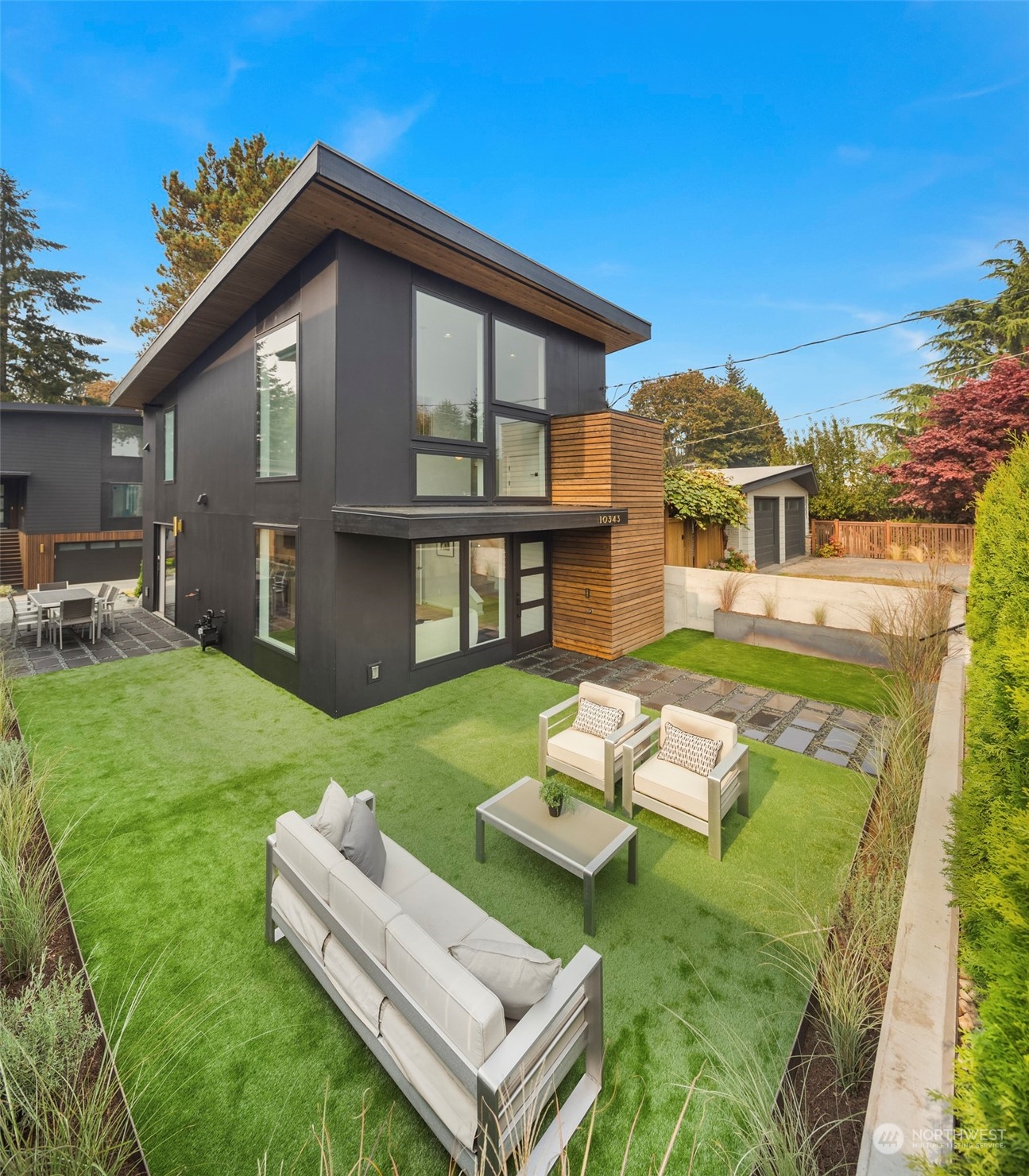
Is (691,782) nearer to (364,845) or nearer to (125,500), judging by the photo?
(364,845)

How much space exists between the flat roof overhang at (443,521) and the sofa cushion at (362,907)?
3424 millimetres

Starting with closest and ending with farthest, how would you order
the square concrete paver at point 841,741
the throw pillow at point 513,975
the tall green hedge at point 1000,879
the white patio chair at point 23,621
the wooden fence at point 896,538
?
the tall green hedge at point 1000,879, the throw pillow at point 513,975, the square concrete paver at point 841,741, the white patio chair at point 23,621, the wooden fence at point 896,538

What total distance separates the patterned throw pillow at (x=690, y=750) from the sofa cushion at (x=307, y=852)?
2.81 metres

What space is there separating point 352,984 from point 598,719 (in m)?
2.99

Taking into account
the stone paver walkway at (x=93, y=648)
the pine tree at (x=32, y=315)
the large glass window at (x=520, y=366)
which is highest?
the pine tree at (x=32, y=315)

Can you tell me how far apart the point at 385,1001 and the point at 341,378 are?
6016mm

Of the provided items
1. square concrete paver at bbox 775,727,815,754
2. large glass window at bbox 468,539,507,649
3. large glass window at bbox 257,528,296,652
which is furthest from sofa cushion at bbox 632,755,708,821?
large glass window at bbox 257,528,296,652

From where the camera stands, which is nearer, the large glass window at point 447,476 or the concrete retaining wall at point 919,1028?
the concrete retaining wall at point 919,1028

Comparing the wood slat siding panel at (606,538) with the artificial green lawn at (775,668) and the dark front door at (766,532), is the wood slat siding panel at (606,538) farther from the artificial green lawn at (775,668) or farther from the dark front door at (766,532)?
the dark front door at (766,532)

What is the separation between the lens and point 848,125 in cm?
1170

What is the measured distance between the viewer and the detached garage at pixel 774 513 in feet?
50.4

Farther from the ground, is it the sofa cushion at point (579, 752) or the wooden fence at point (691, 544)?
the wooden fence at point (691, 544)

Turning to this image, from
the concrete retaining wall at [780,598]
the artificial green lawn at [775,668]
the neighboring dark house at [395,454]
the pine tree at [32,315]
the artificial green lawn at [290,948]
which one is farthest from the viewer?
the pine tree at [32,315]

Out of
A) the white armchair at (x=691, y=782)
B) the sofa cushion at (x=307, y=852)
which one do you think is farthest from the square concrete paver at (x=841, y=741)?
the sofa cushion at (x=307, y=852)
